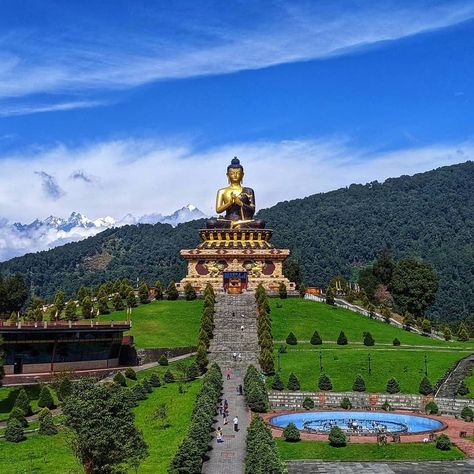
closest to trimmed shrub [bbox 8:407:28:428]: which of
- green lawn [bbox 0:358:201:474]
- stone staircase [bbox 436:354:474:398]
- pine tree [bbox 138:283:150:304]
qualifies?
green lawn [bbox 0:358:201:474]

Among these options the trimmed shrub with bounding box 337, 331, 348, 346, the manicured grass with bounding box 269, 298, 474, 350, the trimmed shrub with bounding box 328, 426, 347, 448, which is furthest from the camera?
the manicured grass with bounding box 269, 298, 474, 350

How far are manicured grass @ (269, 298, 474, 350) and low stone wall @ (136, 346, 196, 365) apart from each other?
316 inches

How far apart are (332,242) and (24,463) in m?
142

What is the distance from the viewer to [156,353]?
174 feet

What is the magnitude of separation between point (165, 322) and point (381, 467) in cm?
3518

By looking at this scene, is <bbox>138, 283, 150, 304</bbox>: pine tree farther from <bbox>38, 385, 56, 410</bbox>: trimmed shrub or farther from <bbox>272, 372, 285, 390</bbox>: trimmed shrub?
<bbox>38, 385, 56, 410</bbox>: trimmed shrub

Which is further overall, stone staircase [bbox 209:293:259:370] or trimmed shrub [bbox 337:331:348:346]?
trimmed shrub [bbox 337:331:348:346]

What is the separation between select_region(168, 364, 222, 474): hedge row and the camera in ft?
82.2

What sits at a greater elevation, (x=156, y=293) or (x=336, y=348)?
(x=156, y=293)

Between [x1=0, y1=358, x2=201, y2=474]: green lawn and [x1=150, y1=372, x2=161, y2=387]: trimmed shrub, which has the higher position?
[x1=150, y1=372, x2=161, y2=387]: trimmed shrub

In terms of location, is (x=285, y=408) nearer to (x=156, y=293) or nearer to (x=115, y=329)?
(x=115, y=329)

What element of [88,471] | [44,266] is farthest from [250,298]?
[44,266]

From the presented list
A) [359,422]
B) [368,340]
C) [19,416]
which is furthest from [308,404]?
[368,340]

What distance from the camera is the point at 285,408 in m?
40.7
